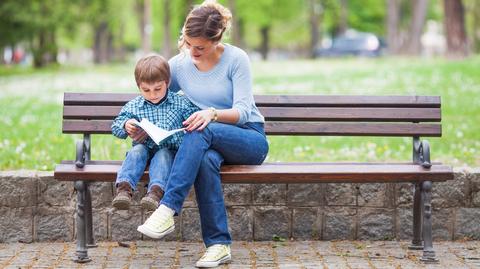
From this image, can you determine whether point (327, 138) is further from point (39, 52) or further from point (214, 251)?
point (39, 52)

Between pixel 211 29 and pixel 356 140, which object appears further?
pixel 356 140

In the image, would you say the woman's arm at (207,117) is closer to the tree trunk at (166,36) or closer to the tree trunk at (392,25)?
the tree trunk at (392,25)

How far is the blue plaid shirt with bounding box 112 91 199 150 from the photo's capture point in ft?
18.2

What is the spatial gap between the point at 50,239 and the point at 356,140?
412cm

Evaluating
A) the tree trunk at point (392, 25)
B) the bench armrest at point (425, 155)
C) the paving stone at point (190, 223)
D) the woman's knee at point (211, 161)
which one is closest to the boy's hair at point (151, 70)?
the woman's knee at point (211, 161)

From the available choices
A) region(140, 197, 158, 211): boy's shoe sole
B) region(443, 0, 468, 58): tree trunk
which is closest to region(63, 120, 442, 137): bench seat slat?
region(140, 197, 158, 211): boy's shoe sole

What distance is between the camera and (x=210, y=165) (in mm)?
5344

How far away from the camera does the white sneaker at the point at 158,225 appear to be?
16.8 feet

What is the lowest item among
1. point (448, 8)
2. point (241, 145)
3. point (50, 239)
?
point (50, 239)

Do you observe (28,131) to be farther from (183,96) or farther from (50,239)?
(183,96)

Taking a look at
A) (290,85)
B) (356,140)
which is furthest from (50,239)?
(290,85)

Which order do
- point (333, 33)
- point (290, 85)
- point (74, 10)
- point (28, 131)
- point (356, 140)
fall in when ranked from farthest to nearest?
point (333, 33), point (74, 10), point (290, 85), point (28, 131), point (356, 140)

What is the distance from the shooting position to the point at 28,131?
33.8ft

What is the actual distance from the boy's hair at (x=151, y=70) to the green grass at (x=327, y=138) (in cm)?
202
